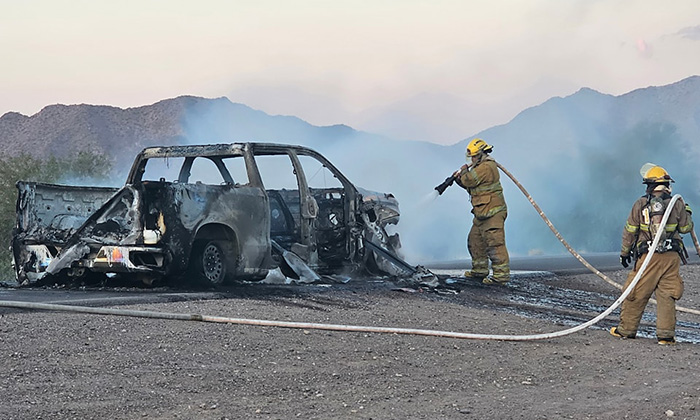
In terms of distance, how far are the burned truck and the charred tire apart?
0.04 ft

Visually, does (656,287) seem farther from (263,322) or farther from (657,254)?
(263,322)

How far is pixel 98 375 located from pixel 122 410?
2.67 ft

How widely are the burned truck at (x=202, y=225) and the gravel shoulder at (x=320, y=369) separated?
1140 mm

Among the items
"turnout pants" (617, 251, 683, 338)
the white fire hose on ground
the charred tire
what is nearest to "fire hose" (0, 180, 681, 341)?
the white fire hose on ground

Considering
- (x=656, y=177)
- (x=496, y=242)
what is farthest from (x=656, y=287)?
(x=496, y=242)

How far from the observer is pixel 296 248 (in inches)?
471

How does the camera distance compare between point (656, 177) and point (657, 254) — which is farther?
point (656, 177)

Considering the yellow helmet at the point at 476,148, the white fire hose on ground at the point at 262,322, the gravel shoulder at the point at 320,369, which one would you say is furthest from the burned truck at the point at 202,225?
the white fire hose on ground at the point at 262,322

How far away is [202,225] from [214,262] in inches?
24.0

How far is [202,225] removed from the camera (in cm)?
1059

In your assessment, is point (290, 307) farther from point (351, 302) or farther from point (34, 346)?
point (34, 346)

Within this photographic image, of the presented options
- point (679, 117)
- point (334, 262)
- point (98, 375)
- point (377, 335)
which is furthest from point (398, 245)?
point (679, 117)

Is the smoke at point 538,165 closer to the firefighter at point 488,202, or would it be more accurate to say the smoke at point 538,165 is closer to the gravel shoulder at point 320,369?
the firefighter at point 488,202

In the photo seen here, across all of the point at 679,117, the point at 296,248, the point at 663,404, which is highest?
the point at 679,117
